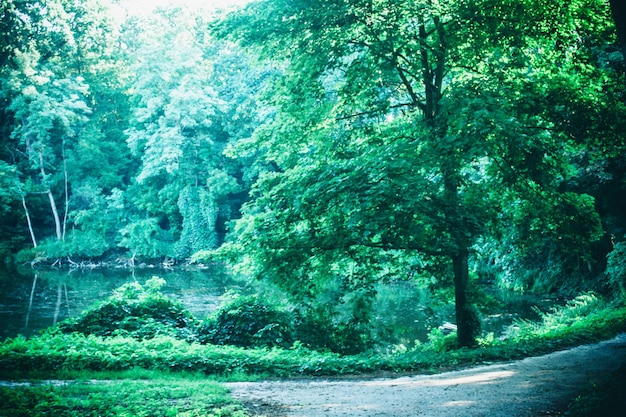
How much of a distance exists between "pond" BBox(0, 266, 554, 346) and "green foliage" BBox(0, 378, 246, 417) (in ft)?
21.2

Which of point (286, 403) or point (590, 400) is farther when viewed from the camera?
point (286, 403)

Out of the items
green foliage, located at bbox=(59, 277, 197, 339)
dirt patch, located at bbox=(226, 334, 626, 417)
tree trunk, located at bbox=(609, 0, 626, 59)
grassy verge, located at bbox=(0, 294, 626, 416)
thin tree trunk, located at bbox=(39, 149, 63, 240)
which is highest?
thin tree trunk, located at bbox=(39, 149, 63, 240)

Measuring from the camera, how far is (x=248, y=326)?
36.2ft

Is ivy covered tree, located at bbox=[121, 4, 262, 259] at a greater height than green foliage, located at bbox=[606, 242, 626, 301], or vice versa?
ivy covered tree, located at bbox=[121, 4, 262, 259]

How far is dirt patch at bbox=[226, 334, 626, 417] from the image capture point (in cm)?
546

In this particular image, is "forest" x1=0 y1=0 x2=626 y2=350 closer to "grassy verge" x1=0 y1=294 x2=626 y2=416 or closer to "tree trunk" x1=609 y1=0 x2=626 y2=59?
"tree trunk" x1=609 y1=0 x2=626 y2=59

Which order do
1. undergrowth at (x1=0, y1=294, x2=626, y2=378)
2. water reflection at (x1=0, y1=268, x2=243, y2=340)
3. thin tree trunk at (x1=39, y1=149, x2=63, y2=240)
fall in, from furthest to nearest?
thin tree trunk at (x1=39, y1=149, x2=63, y2=240)
water reflection at (x1=0, y1=268, x2=243, y2=340)
undergrowth at (x1=0, y1=294, x2=626, y2=378)

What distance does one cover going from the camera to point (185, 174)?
38.9 meters

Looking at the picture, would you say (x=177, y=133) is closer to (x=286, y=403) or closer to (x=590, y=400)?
(x=286, y=403)

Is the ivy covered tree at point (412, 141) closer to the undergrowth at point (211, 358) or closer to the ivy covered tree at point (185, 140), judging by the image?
Answer: the undergrowth at point (211, 358)

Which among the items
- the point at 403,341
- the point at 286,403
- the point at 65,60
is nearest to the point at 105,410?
the point at 286,403

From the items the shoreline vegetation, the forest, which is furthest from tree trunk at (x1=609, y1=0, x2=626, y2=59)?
the shoreline vegetation

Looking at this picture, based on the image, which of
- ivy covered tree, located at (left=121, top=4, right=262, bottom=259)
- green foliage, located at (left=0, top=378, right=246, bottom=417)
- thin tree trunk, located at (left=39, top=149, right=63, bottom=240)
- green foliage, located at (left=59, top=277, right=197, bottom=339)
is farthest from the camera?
thin tree trunk, located at (left=39, top=149, right=63, bottom=240)

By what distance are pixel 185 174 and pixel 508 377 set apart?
1393 inches
